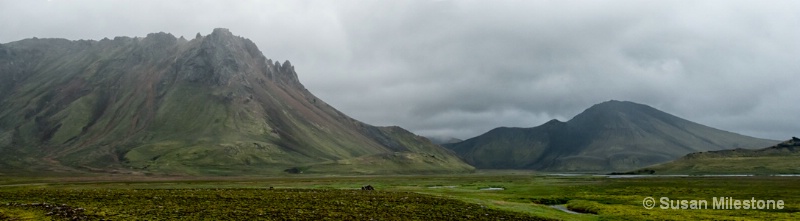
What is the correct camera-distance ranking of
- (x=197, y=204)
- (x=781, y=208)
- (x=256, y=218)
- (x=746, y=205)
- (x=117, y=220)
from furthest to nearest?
(x=746, y=205)
(x=781, y=208)
(x=197, y=204)
(x=256, y=218)
(x=117, y=220)

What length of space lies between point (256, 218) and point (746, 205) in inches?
2714

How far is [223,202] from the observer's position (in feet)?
193

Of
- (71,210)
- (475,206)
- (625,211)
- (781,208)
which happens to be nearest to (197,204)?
(71,210)

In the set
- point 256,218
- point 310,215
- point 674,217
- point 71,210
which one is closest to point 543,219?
point 674,217

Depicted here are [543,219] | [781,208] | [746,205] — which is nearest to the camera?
[543,219]

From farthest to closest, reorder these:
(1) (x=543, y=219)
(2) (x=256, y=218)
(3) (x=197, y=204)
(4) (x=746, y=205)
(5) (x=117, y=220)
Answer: (4) (x=746, y=205) → (3) (x=197, y=204) → (1) (x=543, y=219) → (2) (x=256, y=218) → (5) (x=117, y=220)

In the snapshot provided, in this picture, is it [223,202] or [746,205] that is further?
Answer: [746,205]

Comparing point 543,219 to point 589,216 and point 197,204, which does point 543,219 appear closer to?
point 589,216

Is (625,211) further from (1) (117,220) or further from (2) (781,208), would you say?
(1) (117,220)

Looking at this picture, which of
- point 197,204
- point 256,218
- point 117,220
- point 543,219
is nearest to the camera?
point 117,220

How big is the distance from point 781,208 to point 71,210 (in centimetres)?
8360

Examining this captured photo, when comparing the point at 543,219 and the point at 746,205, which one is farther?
the point at 746,205

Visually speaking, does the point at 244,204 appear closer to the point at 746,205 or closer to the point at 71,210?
the point at 71,210

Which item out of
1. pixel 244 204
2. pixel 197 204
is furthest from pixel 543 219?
pixel 197 204
